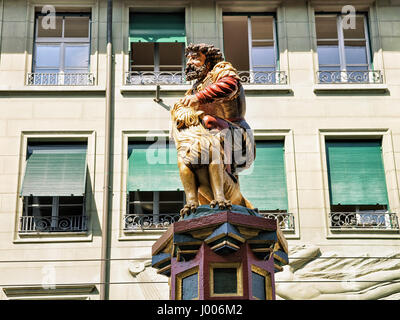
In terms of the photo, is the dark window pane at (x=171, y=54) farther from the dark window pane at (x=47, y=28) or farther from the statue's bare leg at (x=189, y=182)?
the statue's bare leg at (x=189, y=182)

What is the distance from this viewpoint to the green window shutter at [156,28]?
19.4 m

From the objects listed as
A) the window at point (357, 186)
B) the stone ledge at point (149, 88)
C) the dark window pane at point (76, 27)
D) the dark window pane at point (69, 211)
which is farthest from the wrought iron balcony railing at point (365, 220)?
the dark window pane at point (76, 27)

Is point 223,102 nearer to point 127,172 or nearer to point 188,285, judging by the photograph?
point 188,285

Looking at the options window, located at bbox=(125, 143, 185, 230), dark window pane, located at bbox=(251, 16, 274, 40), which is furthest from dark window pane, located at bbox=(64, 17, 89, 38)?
dark window pane, located at bbox=(251, 16, 274, 40)

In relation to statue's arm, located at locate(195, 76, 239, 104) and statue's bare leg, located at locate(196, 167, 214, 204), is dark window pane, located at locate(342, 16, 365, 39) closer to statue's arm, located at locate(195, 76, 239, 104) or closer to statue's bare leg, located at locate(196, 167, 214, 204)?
statue's arm, located at locate(195, 76, 239, 104)

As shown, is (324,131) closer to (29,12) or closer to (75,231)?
(75,231)

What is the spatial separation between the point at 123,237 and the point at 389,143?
697 centimetres

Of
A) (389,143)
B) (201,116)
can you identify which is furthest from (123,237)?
(201,116)

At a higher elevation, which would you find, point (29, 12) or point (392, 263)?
point (29, 12)

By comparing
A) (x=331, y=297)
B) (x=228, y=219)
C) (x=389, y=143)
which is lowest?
(x=331, y=297)

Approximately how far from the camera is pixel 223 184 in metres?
8.39

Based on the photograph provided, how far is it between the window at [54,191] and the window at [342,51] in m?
6.81

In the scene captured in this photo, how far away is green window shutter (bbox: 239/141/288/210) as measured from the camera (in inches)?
699
